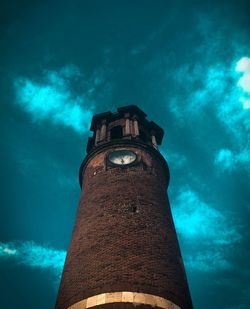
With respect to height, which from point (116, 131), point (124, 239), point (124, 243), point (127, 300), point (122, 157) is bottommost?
point (127, 300)

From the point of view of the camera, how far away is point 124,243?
13.1 metres

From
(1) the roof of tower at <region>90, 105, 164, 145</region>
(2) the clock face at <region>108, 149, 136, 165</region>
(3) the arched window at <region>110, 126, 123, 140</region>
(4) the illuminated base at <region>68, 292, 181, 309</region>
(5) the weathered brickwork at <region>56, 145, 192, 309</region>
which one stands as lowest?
(4) the illuminated base at <region>68, 292, 181, 309</region>

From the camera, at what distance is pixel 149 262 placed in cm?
1247

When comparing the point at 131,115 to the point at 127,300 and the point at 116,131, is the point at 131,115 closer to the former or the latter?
the point at 116,131

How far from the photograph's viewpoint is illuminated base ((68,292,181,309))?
11.0 meters

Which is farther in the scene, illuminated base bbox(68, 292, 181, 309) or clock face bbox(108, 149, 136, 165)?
clock face bbox(108, 149, 136, 165)

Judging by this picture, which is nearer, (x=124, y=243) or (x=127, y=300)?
(x=127, y=300)

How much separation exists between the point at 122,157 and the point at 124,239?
678 cm

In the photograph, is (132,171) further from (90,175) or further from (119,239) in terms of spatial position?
(119,239)

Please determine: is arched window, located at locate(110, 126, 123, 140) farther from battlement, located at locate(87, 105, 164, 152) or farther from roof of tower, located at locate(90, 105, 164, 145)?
roof of tower, located at locate(90, 105, 164, 145)

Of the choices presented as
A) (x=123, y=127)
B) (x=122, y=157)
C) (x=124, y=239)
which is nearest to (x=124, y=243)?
(x=124, y=239)

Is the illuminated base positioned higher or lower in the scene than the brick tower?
→ lower

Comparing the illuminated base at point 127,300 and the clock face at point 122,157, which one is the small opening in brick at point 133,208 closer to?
the clock face at point 122,157

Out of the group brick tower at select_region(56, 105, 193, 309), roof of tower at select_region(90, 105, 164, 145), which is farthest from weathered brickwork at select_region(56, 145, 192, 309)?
roof of tower at select_region(90, 105, 164, 145)
